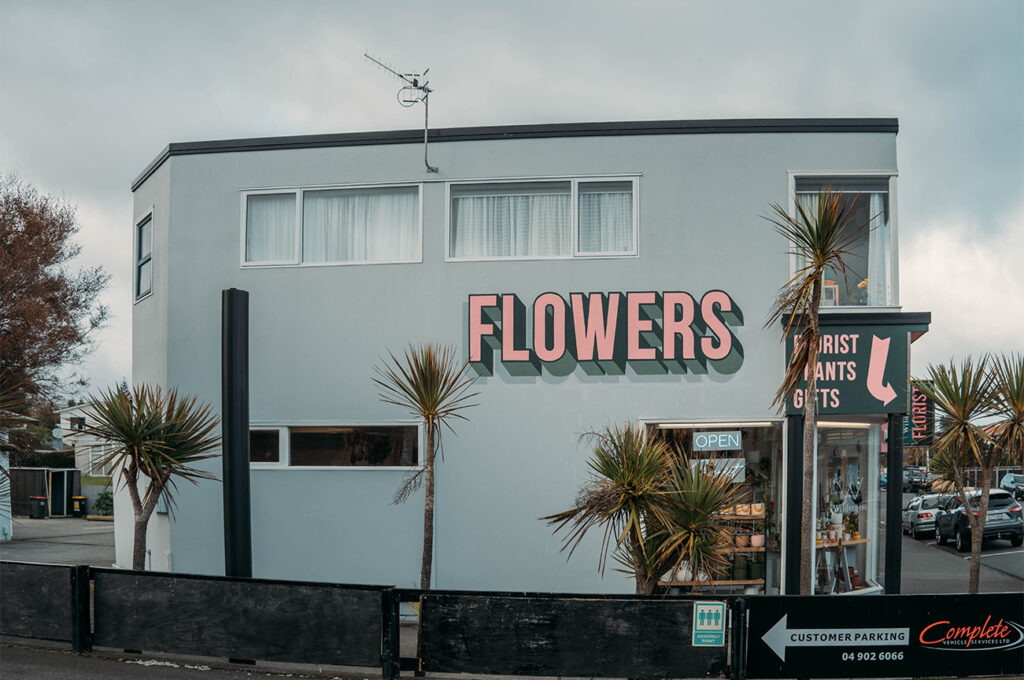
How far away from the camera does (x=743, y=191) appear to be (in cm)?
1209

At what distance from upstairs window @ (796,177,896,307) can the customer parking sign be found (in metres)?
5.28

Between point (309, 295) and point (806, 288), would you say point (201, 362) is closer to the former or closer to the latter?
point (309, 295)

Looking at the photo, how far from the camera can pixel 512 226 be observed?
1253cm

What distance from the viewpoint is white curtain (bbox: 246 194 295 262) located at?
13.0 metres

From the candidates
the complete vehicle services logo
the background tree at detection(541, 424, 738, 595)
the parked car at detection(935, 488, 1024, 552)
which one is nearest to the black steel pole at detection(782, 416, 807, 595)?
the background tree at detection(541, 424, 738, 595)

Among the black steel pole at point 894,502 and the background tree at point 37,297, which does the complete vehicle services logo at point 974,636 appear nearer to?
the black steel pole at point 894,502

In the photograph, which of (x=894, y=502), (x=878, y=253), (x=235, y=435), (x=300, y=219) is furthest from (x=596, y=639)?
(x=300, y=219)

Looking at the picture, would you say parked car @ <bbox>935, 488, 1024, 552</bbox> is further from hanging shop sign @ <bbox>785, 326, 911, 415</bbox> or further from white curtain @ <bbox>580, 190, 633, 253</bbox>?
white curtain @ <bbox>580, 190, 633, 253</bbox>

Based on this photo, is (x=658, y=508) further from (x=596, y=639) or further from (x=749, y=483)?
(x=749, y=483)

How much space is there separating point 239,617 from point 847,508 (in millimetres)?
8458

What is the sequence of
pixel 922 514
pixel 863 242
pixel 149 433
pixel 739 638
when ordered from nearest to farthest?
pixel 739 638 < pixel 149 433 < pixel 863 242 < pixel 922 514

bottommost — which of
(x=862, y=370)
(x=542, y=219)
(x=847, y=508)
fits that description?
(x=847, y=508)

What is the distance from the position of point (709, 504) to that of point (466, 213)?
5.68 meters

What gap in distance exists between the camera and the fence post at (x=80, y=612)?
32.0 ft
